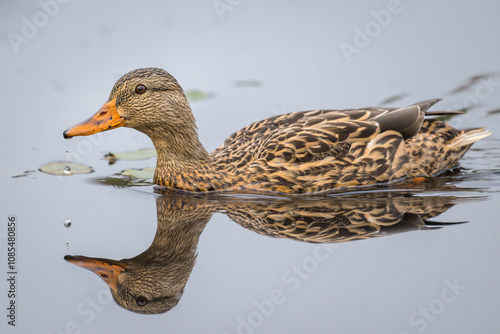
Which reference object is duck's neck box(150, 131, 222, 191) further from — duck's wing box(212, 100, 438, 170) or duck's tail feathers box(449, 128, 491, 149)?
duck's tail feathers box(449, 128, 491, 149)

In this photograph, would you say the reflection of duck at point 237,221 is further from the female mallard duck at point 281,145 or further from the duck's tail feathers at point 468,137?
the duck's tail feathers at point 468,137

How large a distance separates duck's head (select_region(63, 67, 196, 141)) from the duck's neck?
0.29 feet

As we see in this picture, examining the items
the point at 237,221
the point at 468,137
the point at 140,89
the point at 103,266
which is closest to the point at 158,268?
the point at 103,266

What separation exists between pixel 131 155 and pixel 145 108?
155 cm

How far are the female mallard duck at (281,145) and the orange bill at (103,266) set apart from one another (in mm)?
1975

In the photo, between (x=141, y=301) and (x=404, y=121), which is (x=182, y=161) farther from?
(x=141, y=301)

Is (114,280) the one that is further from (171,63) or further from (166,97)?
(171,63)

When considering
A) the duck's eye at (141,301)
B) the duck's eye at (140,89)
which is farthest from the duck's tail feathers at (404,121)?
the duck's eye at (141,301)

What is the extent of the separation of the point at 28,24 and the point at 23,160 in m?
4.40

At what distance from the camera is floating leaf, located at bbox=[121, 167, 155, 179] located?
10.3 meters

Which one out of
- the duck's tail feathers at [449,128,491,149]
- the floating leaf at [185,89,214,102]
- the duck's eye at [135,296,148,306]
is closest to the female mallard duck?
the duck's tail feathers at [449,128,491,149]

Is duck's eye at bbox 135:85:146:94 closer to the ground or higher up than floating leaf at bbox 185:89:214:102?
higher up

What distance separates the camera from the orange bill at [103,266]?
7.32m

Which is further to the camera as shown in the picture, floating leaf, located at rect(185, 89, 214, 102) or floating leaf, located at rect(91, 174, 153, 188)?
floating leaf, located at rect(185, 89, 214, 102)
